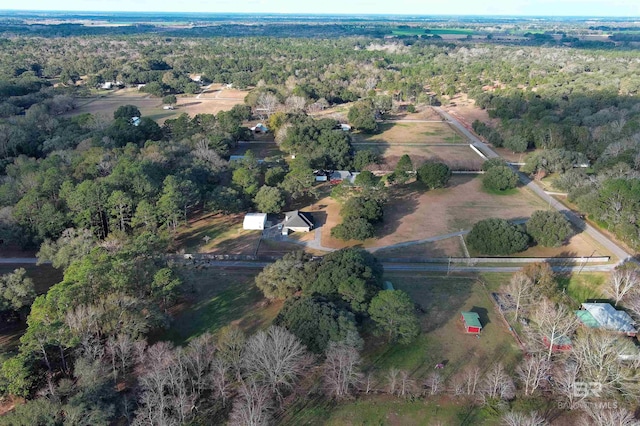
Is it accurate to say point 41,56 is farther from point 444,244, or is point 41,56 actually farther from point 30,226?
point 444,244

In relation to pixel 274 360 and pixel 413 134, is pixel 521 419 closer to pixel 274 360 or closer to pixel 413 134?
pixel 274 360

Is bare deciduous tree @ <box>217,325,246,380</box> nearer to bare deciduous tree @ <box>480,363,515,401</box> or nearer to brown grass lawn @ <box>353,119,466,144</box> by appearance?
bare deciduous tree @ <box>480,363,515,401</box>

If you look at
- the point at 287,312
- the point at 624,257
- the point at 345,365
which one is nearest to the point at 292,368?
the point at 345,365

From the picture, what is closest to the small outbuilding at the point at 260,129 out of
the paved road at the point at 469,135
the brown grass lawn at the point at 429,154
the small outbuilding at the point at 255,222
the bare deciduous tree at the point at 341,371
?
the brown grass lawn at the point at 429,154

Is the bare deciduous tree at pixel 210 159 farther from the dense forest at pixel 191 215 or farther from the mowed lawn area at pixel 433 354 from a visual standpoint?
the mowed lawn area at pixel 433 354

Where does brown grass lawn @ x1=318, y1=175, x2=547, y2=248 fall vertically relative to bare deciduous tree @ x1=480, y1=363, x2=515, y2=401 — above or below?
above

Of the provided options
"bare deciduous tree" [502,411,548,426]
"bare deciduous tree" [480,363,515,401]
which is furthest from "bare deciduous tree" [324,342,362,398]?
"bare deciduous tree" [502,411,548,426]

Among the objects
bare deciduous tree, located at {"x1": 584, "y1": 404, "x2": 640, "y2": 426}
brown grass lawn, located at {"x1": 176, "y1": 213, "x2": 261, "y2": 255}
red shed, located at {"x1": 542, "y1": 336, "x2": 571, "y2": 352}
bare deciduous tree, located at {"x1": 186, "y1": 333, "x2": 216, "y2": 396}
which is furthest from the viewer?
brown grass lawn, located at {"x1": 176, "y1": 213, "x2": 261, "y2": 255}
